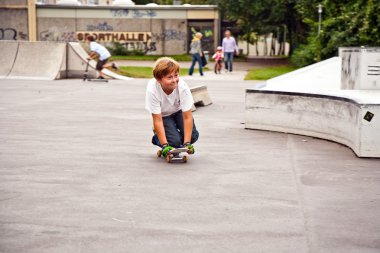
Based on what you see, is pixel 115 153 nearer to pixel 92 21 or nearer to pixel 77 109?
pixel 77 109

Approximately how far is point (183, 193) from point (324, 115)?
3822mm

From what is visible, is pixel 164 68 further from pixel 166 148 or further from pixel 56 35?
pixel 56 35

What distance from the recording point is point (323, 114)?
8.97 m

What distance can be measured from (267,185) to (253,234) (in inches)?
65.2

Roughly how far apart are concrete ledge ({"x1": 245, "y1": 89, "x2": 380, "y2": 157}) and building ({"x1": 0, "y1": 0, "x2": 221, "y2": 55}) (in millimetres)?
37670

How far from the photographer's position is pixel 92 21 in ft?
156

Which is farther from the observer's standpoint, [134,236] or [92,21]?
[92,21]

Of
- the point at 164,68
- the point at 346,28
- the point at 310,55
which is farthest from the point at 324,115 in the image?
the point at 310,55

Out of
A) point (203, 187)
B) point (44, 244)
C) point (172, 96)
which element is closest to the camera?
point (44, 244)

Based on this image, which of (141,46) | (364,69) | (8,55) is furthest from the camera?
(141,46)

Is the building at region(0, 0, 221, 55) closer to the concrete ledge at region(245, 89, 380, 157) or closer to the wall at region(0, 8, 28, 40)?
the wall at region(0, 8, 28, 40)

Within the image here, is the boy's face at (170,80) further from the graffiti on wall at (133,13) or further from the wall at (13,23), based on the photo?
the wall at (13,23)

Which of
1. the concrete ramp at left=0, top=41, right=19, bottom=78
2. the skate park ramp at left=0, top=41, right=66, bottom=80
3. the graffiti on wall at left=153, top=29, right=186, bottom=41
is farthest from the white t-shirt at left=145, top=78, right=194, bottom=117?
the graffiti on wall at left=153, top=29, right=186, bottom=41

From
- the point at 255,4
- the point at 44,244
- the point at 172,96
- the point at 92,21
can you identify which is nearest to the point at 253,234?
the point at 44,244
